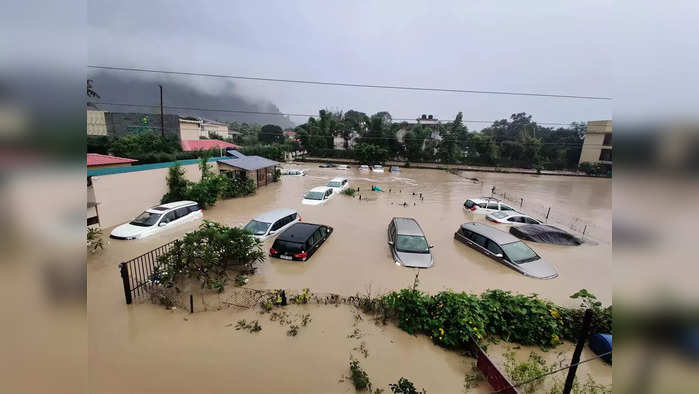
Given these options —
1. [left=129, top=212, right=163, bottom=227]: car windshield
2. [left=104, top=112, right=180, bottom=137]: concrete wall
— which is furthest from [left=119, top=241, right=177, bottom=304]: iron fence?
[left=104, top=112, right=180, bottom=137]: concrete wall

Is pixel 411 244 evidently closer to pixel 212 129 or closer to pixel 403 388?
pixel 403 388

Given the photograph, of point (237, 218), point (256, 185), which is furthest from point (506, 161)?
point (237, 218)

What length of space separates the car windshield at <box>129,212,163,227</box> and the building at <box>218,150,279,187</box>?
8.84 meters

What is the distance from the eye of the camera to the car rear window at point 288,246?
919cm

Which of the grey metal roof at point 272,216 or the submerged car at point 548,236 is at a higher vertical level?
the grey metal roof at point 272,216

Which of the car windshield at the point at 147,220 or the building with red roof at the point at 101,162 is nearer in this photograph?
the car windshield at the point at 147,220

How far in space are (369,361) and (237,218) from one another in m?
11.1

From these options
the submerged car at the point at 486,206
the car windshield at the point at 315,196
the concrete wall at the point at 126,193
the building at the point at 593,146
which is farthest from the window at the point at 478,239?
the building at the point at 593,146

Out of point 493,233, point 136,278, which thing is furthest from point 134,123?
point 493,233

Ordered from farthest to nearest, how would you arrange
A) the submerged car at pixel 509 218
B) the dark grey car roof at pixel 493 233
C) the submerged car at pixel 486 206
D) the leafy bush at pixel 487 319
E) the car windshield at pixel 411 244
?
the submerged car at pixel 486 206
the submerged car at pixel 509 218
the dark grey car roof at pixel 493 233
the car windshield at pixel 411 244
the leafy bush at pixel 487 319

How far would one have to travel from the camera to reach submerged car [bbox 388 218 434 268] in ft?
30.6

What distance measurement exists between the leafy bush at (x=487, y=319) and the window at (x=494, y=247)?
357 cm

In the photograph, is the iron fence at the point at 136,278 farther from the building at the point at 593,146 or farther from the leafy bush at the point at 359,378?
the building at the point at 593,146

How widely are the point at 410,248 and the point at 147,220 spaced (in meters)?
10.1
